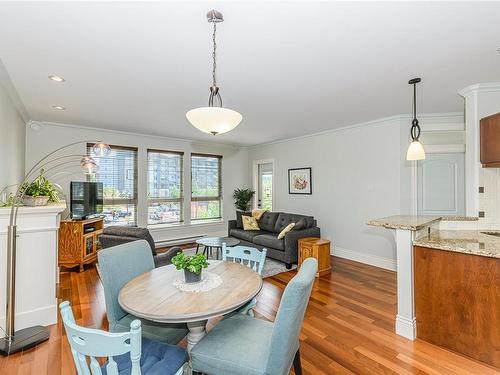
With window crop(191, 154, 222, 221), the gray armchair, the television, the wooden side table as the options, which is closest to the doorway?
window crop(191, 154, 222, 221)

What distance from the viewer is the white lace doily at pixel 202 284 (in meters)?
1.77

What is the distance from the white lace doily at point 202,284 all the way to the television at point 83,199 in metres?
3.59

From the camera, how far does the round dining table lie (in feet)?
4.79

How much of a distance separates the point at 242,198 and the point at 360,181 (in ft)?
10.3

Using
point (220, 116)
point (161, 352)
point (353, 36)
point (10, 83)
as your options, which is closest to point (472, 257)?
point (353, 36)

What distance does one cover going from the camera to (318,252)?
4.20 meters

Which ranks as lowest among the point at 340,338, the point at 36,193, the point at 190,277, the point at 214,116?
the point at 340,338

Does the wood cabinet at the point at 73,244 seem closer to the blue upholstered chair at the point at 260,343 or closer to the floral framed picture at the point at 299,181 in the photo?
the blue upholstered chair at the point at 260,343

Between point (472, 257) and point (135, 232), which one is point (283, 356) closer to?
point (472, 257)

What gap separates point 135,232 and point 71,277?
5.85ft

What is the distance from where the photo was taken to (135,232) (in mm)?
3340

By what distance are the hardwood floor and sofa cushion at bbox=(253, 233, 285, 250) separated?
862 millimetres

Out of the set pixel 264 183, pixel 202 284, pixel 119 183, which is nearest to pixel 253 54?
pixel 202 284

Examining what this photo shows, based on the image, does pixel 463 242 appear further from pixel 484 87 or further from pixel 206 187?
pixel 206 187
